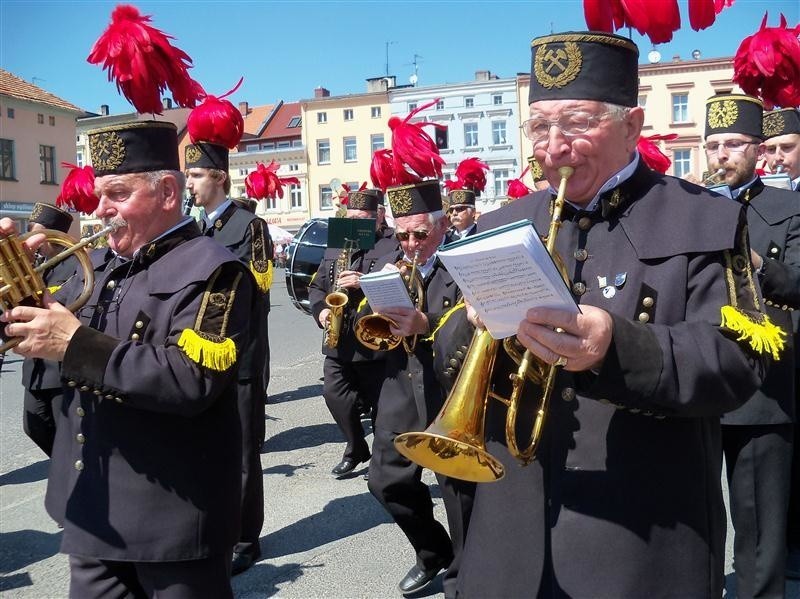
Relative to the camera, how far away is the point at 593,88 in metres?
2.32

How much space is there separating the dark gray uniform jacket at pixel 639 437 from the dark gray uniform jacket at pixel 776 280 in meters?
1.37

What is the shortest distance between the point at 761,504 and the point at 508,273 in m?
2.73

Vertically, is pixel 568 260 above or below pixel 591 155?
below

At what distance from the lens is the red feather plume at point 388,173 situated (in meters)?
5.45

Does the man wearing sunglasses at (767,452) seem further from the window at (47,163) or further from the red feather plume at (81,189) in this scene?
the window at (47,163)

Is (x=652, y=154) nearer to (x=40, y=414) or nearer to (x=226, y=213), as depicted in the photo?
(x=226, y=213)

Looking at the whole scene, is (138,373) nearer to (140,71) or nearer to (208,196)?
(140,71)

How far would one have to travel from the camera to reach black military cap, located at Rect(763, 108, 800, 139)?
15.9 feet

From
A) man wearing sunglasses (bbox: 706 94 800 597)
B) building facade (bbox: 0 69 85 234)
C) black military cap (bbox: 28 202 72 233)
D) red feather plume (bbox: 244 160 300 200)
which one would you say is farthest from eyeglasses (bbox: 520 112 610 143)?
building facade (bbox: 0 69 85 234)

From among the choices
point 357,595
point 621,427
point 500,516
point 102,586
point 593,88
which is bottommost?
point 357,595

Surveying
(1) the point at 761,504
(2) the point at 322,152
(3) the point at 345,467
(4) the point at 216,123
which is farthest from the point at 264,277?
(2) the point at 322,152

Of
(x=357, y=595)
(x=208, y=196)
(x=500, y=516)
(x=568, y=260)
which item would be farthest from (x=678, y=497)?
(x=208, y=196)

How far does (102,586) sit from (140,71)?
2129mm

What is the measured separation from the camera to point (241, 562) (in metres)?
4.77
